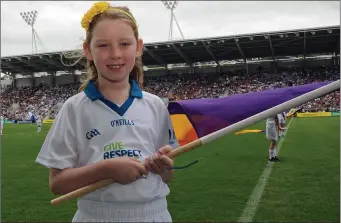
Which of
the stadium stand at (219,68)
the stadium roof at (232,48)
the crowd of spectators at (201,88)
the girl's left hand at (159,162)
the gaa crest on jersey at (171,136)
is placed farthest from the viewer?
the crowd of spectators at (201,88)

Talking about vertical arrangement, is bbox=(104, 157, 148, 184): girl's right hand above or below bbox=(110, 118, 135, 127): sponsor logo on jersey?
below

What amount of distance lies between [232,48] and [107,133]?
144ft

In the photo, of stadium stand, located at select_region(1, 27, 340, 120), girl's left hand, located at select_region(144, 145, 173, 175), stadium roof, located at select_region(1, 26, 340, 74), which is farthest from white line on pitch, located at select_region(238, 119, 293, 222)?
stadium stand, located at select_region(1, 27, 340, 120)

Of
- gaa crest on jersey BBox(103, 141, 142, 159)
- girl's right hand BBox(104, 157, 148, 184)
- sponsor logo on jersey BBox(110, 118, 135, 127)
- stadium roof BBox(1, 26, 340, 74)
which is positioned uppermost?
stadium roof BBox(1, 26, 340, 74)

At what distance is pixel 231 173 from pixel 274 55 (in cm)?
4095

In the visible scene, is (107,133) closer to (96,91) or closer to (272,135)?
(96,91)

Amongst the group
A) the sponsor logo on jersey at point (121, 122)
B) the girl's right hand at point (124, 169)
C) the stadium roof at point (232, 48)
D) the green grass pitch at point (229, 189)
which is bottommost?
the green grass pitch at point (229, 189)

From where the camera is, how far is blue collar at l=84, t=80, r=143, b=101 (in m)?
2.14

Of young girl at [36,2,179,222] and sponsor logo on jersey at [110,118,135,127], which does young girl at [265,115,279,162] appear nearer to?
young girl at [36,2,179,222]

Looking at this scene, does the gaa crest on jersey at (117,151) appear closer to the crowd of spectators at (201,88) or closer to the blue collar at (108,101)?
the blue collar at (108,101)

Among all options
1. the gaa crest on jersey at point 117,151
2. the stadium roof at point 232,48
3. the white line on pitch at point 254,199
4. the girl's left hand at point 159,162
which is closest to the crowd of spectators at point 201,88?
the stadium roof at point 232,48

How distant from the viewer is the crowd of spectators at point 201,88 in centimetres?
4559

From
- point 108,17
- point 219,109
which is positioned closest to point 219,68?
point 219,109

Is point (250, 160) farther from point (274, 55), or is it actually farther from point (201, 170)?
point (274, 55)
